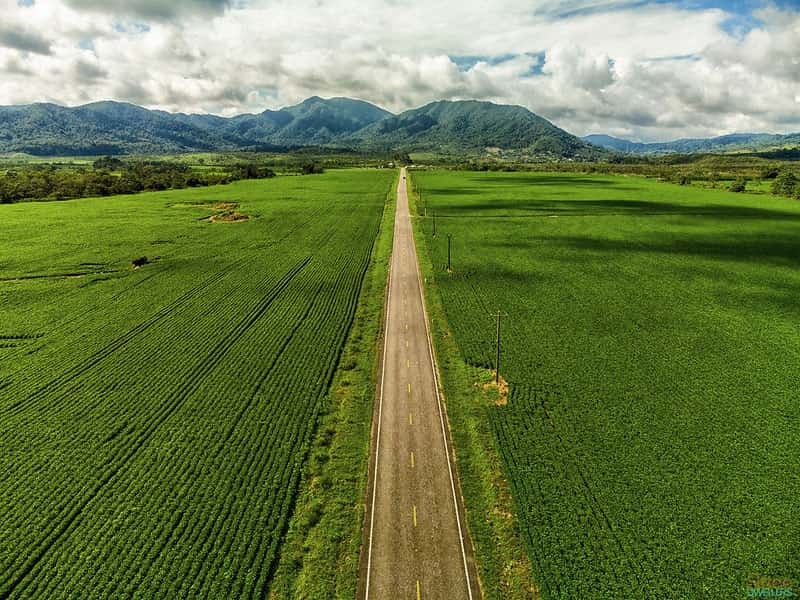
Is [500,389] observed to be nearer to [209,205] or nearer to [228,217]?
[228,217]

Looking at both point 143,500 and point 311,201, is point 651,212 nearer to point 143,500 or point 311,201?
point 311,201

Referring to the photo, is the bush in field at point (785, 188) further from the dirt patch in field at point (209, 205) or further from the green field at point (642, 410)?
the dirt patch in field at point (209, 205)

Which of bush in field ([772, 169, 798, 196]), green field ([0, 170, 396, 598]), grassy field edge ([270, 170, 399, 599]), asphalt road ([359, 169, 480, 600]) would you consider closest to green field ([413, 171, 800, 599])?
asphalt road ([359, 169, 480, 600])

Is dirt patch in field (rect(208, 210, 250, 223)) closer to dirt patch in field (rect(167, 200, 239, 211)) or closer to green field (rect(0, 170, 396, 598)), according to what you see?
dirt patch in field (rect(167, 200, 239, 211))

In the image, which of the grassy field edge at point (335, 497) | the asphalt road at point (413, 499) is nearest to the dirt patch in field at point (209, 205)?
the grassy field edge at point (335, 497)

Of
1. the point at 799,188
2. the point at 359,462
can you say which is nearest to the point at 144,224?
the point at 359,462

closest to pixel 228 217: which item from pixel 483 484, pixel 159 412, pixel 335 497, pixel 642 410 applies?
pixel 159 412
